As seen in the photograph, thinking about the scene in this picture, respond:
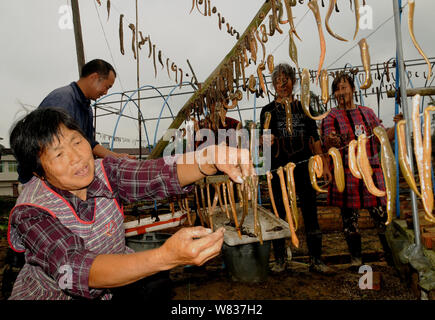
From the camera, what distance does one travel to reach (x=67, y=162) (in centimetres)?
147

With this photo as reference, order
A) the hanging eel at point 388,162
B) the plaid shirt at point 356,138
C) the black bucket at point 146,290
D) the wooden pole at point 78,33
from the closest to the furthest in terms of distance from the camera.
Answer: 1. the hanging eel at point 388,162
2. the black bucket at point 146,290
3. the plaid shirt at point 356,138
4. the wooden pole at point 78,33

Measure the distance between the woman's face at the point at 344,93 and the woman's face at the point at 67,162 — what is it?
2.90m

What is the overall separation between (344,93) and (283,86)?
730 mm

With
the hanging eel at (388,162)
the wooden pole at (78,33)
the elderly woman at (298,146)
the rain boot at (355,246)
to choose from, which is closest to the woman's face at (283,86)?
the elderly woman at (298,146)

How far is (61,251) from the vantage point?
47.4 inches

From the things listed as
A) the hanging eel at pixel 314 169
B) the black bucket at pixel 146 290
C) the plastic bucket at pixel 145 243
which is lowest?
the plastic bucket at pixel 145 243

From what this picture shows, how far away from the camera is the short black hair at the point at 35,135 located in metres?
1.43

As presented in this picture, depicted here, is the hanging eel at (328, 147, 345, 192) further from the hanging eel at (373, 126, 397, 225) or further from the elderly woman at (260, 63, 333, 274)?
the elderly woman at (260, 63, 333, 274)

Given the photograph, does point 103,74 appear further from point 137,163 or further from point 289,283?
point 289,283

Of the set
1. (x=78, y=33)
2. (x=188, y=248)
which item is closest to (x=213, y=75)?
(x=188, y=248)

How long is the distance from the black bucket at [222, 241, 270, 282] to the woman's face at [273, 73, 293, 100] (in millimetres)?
2019

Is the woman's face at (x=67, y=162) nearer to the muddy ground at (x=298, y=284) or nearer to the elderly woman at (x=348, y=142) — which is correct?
the elderly woman at (x=348, y=142)

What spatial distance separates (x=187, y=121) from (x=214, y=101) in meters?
0.59
